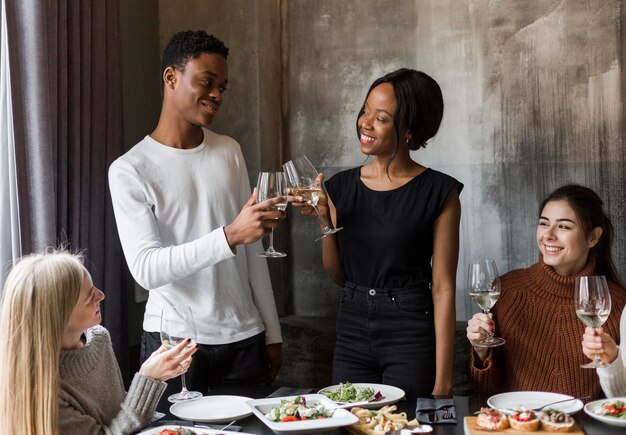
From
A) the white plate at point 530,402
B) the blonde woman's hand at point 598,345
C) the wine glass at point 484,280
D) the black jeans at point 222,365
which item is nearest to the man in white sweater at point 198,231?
the black jeans at point 222,365

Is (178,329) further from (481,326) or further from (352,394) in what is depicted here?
(481,326)

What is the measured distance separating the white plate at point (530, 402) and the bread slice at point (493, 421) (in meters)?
0.09

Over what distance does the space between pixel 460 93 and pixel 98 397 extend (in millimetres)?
2385

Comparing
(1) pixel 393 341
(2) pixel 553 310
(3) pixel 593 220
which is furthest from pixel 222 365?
(3) pixel 593 220

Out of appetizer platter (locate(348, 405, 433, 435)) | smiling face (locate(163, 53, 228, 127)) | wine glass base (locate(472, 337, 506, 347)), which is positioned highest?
smiling face (locate(163, 53, 228, 127))

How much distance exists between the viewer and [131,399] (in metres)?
2.08

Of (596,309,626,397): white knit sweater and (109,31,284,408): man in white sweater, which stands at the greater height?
(109,31,284,408): man in white sweater

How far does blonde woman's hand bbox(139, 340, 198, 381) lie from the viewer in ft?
6.75

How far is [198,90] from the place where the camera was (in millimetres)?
2773

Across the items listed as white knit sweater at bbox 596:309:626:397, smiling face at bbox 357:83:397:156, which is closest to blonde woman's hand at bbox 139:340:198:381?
smiling face at bbox 357:83:397:156

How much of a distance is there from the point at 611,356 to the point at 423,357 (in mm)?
586

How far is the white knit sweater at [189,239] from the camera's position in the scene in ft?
8.38

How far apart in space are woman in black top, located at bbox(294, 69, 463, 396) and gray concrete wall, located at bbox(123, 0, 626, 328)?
3.69ft

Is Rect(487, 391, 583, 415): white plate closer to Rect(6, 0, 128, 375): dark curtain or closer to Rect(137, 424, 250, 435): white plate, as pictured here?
Rect(137, 424, 250, 435): white plate
